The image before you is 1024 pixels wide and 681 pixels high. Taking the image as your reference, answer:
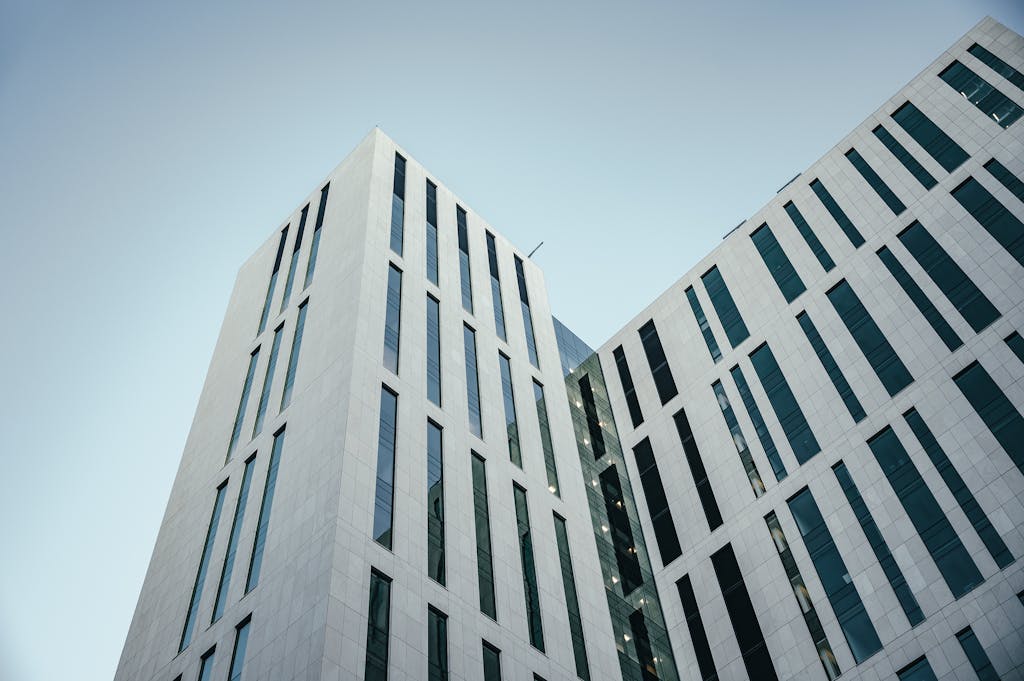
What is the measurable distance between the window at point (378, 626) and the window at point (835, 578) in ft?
90.5

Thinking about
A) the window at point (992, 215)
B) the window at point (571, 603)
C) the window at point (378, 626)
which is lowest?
the window at point (378, 626)

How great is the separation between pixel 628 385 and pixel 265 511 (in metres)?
38.0

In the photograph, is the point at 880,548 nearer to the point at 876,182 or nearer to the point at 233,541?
the point at 876,182

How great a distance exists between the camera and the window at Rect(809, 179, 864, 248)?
6344 centimetres

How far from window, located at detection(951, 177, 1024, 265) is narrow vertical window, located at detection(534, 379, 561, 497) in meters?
30.2

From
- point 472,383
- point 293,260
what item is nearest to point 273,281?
point 293,260

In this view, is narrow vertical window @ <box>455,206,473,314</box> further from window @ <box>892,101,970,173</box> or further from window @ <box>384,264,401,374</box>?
window @ <box>892,101,970,173</box>

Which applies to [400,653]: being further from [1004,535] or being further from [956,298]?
[956,298]

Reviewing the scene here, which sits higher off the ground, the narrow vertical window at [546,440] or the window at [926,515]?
the narrow vertical window at [546,440]

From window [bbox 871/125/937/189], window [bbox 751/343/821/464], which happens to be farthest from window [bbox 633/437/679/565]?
window [bbox 871/125/937/189]

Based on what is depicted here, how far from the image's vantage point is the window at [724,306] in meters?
67.3

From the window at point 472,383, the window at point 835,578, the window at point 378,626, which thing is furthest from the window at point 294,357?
Result: the window at point 835,578

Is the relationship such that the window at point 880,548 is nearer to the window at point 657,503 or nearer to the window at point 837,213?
the window at point 657,503

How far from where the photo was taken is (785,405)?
6056 cm
